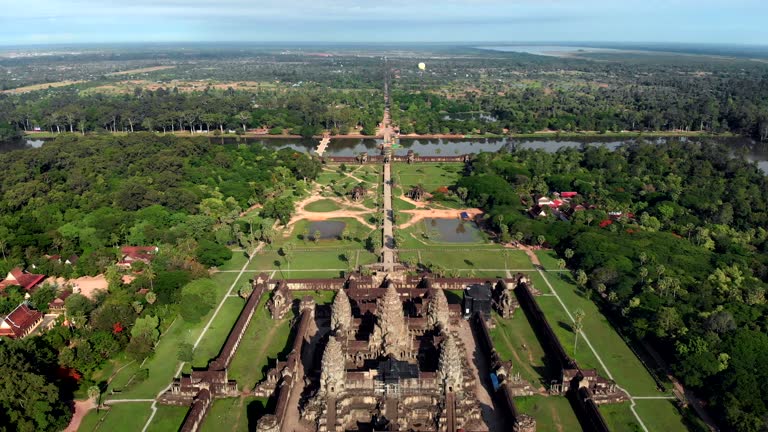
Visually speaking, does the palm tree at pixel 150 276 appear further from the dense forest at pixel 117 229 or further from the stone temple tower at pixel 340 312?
the stone temple tower at pixel 340 312

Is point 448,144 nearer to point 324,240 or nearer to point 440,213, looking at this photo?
point 440,213

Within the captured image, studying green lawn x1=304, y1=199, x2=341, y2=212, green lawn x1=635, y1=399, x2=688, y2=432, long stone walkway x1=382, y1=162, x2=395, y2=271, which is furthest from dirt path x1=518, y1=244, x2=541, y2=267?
green lawn x1=304, y1=199, x2=341, y2=212

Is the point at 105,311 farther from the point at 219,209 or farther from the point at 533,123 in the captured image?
the point at 533,123

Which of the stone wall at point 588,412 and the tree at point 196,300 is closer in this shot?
the stone wall at point 588,412

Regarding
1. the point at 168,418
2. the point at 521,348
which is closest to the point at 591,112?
the point at 521,348

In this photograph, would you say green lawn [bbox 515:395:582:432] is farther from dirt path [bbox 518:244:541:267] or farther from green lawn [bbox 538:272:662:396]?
dirt path [bbox 518:244:541:267]

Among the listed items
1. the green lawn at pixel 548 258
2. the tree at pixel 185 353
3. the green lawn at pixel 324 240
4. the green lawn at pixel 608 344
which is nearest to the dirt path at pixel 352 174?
the green lawn at pixel 324 240
